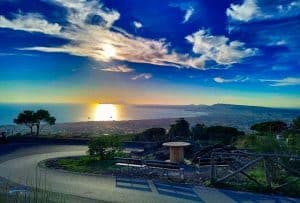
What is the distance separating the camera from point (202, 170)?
1540cm

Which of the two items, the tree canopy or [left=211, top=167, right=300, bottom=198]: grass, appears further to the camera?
the tree canopy

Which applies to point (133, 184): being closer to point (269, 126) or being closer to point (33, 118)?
point (269, 126)

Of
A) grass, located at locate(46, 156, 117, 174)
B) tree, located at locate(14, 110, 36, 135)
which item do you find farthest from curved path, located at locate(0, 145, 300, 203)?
tree, located at locate(14, 110, 36, 135)

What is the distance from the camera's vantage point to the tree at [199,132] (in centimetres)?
2527

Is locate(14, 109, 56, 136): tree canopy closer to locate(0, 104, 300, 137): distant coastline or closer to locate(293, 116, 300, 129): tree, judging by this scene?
locate(0, 104, 300, 137): distant coastline

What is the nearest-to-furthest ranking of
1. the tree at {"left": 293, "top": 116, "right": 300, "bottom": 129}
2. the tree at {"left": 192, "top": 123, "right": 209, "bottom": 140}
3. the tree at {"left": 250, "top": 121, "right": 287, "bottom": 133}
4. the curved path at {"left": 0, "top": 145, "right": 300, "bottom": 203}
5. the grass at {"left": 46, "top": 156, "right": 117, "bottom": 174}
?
the curved path at {"left": 0, "top": 145, "right": 300, "bottom": 203} < the grass at {"left": 46, "top": 156, "right": 117, "bottom": 174} < the tree at {"left": 293, "top": 116, "right": 300, "bottom": 129} < the tree at {"left": 250, "top": 121, "right": 287, "bottom": 133} < the tree at {"left": 192, "top": 123, "right": 209, "bottom": 140}

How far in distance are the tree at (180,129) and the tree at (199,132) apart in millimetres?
473

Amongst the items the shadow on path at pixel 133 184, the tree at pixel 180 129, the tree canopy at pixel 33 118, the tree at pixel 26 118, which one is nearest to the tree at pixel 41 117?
the tree canopy at pixel 33 118

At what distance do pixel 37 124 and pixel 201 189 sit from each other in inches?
865

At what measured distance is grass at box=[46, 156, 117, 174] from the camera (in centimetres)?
1566

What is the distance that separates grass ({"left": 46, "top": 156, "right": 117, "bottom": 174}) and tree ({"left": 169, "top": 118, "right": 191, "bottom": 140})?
7978mm

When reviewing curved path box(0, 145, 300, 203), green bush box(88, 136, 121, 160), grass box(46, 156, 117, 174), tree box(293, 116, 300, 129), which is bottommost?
curved path box(0, 145, 300, 203)

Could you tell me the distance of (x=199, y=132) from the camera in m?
25.6

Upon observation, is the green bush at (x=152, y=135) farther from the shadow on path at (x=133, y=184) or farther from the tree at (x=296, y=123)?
the shadow on path at (x=133, y=184)
